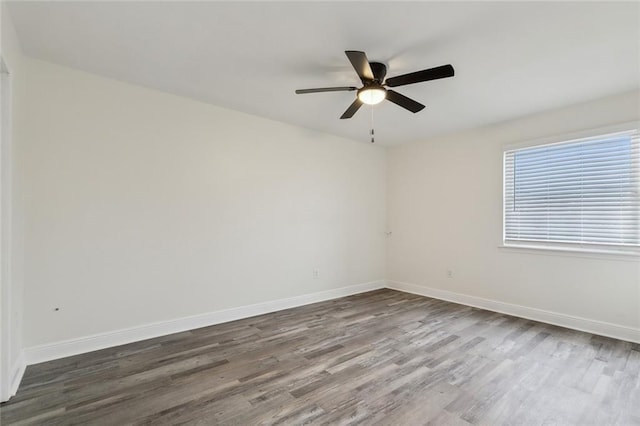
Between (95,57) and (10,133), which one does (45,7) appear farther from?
(10,133)

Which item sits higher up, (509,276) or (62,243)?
(62,243)

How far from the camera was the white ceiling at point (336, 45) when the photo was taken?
194 cm

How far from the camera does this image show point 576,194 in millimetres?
3488

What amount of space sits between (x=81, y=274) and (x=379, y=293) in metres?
4.04

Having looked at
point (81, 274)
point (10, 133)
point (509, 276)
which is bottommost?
point (509, 276)

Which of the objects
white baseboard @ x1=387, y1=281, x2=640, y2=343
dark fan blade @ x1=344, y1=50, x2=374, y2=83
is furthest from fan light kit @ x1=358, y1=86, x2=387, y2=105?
white baseboard @ x1=387, y1=281, x2=640, y2=343


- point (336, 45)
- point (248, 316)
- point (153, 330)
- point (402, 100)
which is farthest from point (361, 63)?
point (153, 330)

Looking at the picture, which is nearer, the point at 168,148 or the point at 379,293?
the point at 168,148

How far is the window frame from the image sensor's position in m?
3.12

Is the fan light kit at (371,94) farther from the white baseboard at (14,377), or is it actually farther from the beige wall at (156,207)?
the white baseboard at (14,377)

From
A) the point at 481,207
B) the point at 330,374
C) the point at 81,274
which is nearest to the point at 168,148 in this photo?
the point at 81,274

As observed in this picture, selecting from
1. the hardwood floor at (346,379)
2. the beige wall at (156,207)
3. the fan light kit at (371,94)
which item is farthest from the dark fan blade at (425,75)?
the hardwood floor at (346,379)

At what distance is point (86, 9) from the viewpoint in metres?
1.95

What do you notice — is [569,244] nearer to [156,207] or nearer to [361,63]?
[361,63]
